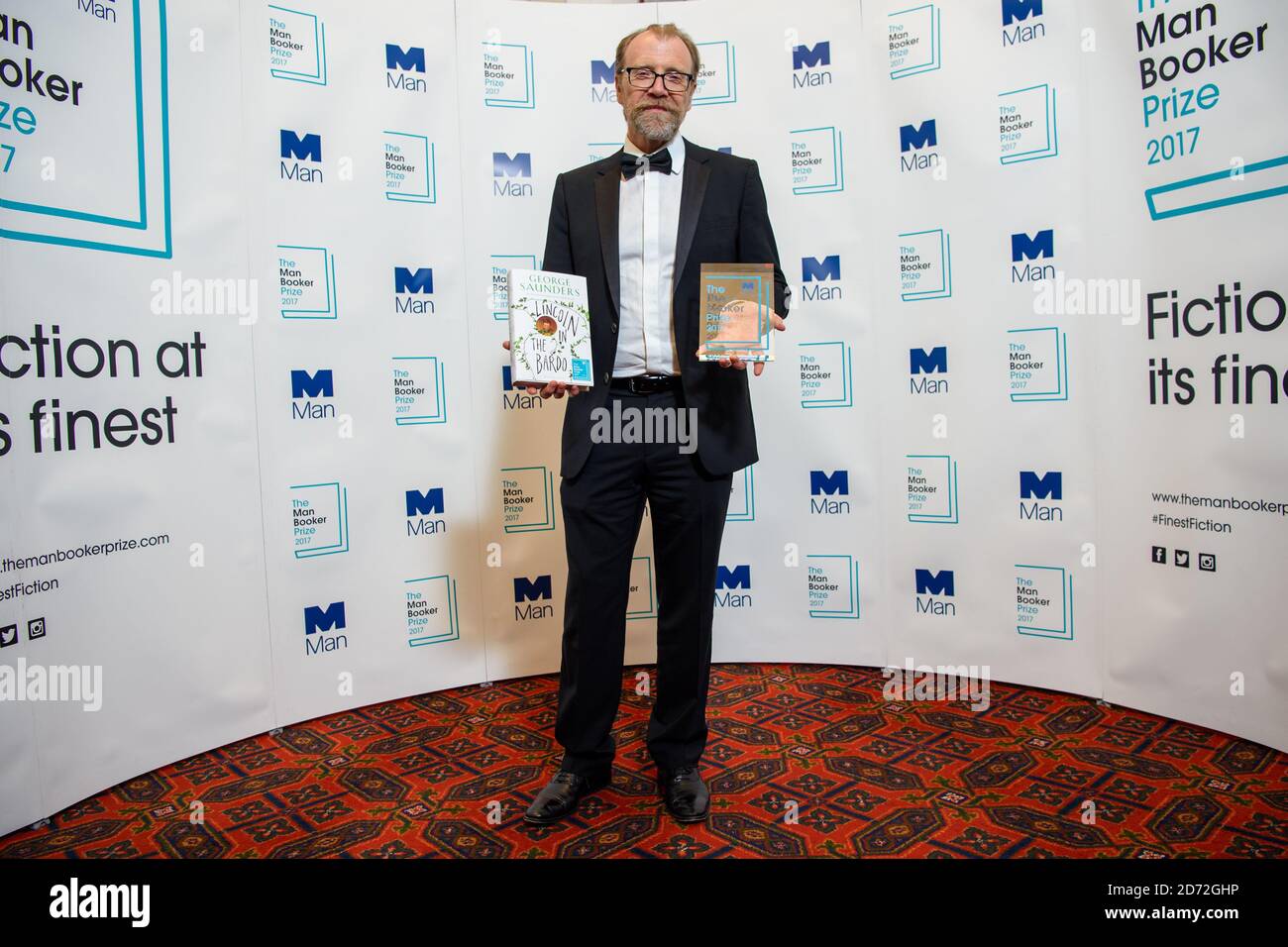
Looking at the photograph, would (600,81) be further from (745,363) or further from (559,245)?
(745,363)

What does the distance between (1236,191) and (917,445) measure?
4.53ft

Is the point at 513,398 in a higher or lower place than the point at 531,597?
higher

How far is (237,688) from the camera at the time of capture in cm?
288

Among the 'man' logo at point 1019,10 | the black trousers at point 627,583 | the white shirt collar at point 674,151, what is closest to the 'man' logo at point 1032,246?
the 'man' logo at point 1019,10

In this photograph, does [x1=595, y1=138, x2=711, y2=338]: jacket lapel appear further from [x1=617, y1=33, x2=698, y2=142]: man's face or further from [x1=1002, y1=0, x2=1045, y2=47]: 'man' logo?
[x1=1002, y1=0, x2=1045, y2=47]: 'man' logo

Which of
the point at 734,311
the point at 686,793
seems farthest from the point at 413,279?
the point at 686,793

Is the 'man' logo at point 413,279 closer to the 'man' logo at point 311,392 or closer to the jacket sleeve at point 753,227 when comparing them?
the 'man' logo at point 311,392

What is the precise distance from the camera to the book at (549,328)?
2.01 meters

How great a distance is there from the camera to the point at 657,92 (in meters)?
2.21

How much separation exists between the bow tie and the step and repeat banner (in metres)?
1.14

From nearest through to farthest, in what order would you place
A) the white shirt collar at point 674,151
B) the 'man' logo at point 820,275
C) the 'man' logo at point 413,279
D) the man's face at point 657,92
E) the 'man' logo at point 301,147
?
the man's face at point 657,92 → the white shirt collar at point 674,151 → the 'man' logo at point 301,147 → the 'man' logo at point 413,279 → the 'man' logo at point 820,275

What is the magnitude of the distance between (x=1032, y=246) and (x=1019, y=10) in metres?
0.91

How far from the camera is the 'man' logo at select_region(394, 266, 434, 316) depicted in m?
3.18

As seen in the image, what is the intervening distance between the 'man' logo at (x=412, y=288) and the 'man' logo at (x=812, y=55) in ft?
6.04
